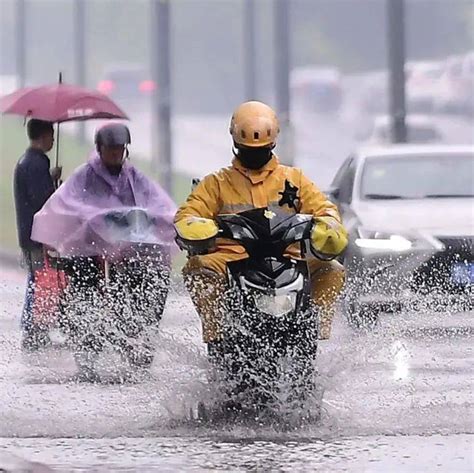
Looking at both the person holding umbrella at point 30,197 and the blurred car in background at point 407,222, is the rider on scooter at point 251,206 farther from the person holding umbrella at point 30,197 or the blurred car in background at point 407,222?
the person holding umbrella at point 30,197

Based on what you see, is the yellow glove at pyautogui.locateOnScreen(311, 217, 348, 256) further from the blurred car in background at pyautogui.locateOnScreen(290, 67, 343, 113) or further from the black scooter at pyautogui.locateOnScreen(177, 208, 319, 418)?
the blurred car in background at pyautogui.locateOnScreen(290, 67, 343, 113)

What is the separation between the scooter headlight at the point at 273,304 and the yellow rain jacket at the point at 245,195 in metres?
0.40

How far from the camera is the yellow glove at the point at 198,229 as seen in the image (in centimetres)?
811

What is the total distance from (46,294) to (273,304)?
3857 mm

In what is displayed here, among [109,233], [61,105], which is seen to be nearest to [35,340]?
Answer: [109,233]

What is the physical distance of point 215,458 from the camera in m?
7.64

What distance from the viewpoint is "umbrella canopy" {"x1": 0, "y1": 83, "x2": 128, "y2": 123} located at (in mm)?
11969

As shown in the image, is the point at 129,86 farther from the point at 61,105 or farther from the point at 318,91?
the point at 61,105

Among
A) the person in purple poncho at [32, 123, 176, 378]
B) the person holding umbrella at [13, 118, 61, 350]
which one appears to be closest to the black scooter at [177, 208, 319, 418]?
the person in purple poncho at [32, 123, 176, 378]

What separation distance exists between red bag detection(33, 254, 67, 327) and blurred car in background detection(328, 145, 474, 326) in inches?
75.0

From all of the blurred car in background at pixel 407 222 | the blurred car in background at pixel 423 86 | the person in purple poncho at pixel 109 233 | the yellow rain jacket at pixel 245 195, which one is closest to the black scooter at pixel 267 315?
the yellow rain jacket at pixel 245 195

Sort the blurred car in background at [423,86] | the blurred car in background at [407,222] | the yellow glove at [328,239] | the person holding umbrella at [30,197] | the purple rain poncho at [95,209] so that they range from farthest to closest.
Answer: the blurred car in background at [423,86] → the blurred car in background at [407,222] → the person holding umbrella at [30,197] → the purple rain poncho at [95,209] → the yellow glove at [328,239]

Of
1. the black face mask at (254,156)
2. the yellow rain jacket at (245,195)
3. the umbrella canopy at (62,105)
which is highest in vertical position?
the umbrella canopy at (62,105)

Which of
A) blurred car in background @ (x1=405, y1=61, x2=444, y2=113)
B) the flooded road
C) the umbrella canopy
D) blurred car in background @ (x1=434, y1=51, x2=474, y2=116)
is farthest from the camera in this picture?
blurred car in background @ (x1=405, y1=61, x2=444, y2=113)
